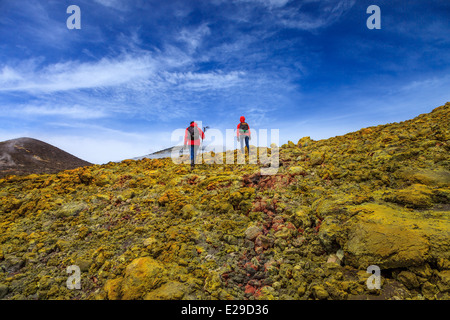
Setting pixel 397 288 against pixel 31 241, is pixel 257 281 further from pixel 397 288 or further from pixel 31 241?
pixel 31 241

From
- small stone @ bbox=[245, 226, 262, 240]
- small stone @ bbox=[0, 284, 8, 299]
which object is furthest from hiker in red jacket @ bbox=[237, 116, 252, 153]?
small stone @ bbox=[0, 284, 8, 299]

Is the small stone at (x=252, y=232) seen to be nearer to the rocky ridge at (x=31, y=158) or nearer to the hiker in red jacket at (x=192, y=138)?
the hiker in red jacket at (x=192, y=138)

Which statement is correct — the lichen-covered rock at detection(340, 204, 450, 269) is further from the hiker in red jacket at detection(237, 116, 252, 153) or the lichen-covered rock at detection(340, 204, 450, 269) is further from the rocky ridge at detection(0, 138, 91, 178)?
the rocky ridge at detection(0, 138, 91, 178)

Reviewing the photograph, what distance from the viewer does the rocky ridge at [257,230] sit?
3839 millimetres

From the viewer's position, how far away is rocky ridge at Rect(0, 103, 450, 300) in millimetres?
3839

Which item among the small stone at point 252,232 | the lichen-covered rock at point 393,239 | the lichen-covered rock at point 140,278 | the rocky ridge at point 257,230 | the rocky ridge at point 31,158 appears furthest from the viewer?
the rocky ridge at point 31,158

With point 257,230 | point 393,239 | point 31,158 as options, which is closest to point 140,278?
point 257,230

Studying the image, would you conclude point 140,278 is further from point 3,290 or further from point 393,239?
point 393,239

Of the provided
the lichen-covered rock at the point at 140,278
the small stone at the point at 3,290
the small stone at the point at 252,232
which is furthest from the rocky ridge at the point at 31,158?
the small stone at the point at 252,232

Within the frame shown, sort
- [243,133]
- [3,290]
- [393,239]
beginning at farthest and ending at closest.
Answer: [243,133] < [3,290] < [393,239]

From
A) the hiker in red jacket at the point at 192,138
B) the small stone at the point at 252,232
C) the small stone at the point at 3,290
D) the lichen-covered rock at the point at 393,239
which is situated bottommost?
the small stone at the point at 3,290

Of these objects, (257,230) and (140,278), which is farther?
(257,230)

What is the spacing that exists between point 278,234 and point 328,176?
3.28 m

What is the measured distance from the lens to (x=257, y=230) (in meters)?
5.58
